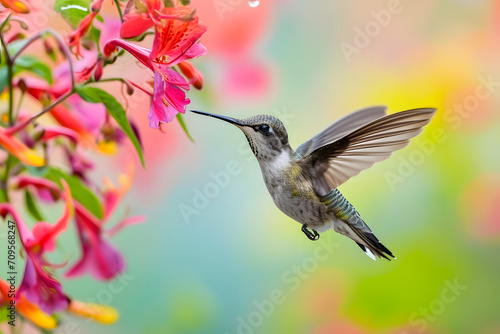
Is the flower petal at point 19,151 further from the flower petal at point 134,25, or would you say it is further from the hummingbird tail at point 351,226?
the hummingbird tail at point 351,226

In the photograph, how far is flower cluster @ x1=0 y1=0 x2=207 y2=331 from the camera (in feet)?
1.69

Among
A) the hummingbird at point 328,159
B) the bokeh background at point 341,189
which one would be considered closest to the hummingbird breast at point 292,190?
the hummingbird at point 328,159

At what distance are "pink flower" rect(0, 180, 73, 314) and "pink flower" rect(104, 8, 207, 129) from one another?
0.45ft

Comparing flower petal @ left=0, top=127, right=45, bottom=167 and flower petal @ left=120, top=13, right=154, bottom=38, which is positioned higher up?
flower petal @ left=120, top=13, right=154, bottom=38

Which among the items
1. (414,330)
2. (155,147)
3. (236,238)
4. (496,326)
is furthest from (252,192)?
(496,326)

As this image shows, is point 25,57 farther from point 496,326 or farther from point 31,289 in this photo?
point 496,326

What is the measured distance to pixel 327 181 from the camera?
2.40 feet

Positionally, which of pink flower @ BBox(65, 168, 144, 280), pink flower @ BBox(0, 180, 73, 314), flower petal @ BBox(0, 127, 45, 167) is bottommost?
pink flower @ BBox(65, 168, 144, 280)

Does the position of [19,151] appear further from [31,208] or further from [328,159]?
[328,159]

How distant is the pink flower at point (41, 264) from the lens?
0.55m

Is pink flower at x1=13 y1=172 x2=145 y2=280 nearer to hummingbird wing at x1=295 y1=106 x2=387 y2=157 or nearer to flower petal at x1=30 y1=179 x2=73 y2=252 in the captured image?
flower petal at x1=30 y1=179 x2=73 y2=252

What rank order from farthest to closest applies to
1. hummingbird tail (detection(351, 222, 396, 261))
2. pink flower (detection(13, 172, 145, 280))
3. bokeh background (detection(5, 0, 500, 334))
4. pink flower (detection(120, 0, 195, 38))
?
bokeh background (detection(5, 0, 500, 334))
hummingbird tail (detection(351, 222, 396, 261))
pink flower (detection(13, 172, 145, 280))
pink flower (detection(120, 0, 195, 38))

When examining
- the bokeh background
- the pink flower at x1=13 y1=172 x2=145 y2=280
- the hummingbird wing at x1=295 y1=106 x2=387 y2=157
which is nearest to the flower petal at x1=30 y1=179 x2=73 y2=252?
the pink flower at x1=13 y1=172 x2=145 y2=280

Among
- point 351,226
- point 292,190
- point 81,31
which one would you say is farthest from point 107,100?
point 351,226
